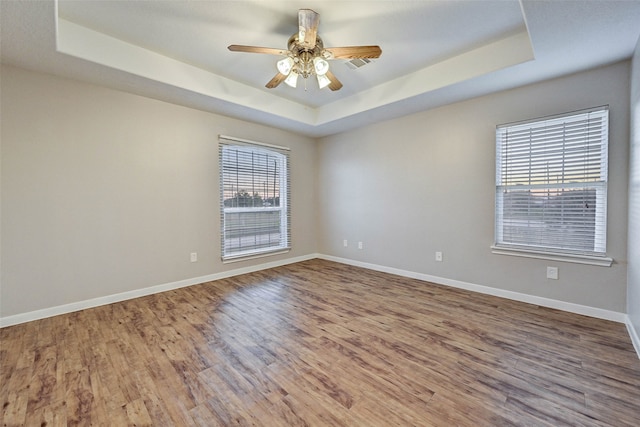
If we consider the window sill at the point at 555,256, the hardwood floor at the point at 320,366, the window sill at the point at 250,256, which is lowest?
the hardwood floor at the point at 320,366

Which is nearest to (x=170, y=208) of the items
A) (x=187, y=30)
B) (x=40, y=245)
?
(x=40, y=245)

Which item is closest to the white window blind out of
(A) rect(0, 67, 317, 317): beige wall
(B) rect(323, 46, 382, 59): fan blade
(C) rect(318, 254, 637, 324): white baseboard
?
(C) rect(318, 254, 637, 324): white baseboard

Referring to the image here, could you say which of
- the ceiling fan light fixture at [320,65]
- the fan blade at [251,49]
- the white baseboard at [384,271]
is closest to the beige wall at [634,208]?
the white baseboard at [384,271]

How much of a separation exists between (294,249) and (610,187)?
4.18 metres

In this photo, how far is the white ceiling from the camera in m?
2.00

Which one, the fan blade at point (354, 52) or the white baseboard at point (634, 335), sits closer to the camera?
the white baseboard at point (634, 335)

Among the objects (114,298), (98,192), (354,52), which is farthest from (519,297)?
(98,192)

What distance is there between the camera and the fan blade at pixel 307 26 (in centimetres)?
204

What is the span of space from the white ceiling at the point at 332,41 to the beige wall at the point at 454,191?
28 cm

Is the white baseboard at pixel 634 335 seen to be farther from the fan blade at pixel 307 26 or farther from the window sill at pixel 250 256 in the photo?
the window sill at pixel 250 256

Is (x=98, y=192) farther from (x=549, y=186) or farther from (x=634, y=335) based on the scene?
(x=634, y=335)

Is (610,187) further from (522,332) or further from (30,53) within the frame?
(30,53)

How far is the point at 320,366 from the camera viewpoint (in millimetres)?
1862

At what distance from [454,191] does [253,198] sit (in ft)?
9.92
